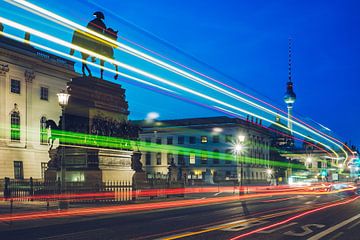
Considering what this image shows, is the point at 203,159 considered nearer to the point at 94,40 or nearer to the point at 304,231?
the point at 94,40

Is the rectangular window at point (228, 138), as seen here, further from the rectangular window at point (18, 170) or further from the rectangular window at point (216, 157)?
the rectangular window at point (18, 170)

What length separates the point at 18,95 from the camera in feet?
195

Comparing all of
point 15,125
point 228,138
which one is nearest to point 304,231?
point 15,125

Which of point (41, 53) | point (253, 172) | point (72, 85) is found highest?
point (41, 53)

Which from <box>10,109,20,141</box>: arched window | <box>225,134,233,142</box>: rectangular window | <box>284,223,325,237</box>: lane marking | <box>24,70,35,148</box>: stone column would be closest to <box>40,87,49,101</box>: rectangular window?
<box>24,70,35,148</box>: stone column

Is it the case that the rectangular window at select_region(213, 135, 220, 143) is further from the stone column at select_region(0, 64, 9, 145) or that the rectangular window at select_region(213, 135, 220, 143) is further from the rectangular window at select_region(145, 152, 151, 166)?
the stone column at select_region(0, 64, 9, 145)

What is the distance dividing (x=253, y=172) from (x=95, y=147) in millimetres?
100252

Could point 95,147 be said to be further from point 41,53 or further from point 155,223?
point 41,53

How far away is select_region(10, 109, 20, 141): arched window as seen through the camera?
58469mm

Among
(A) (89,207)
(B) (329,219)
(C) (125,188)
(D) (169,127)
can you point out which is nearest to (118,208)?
(A) (89,207)

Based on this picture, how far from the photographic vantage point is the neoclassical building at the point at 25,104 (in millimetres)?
56969

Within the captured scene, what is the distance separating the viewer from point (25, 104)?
6016 cm

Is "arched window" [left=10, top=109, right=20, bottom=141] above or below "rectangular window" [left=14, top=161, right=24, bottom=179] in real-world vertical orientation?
above

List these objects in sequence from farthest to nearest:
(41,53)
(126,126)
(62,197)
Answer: (41,53) → (126,126) → (62,197)
